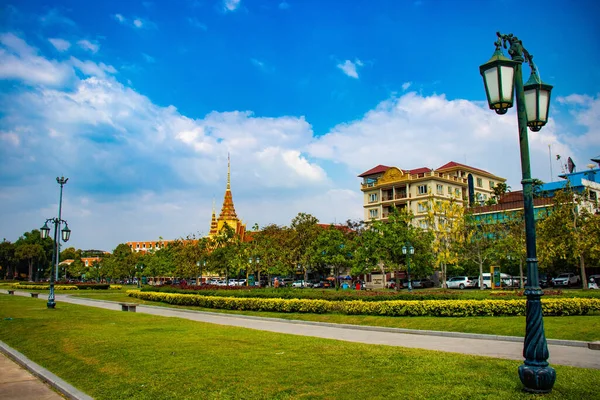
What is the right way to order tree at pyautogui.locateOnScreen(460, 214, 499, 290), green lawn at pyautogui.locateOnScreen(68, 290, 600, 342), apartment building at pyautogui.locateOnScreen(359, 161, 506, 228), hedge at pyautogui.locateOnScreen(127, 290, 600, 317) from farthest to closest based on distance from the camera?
apartment building at pyautogui.locateOnScreen(359, 161, 506, 228) → tree at pyautogui.locateOnScreen(460, 214, 499, 290) → hedge at pyautogui.locateOnScreen(127, 290, 600, 317) → green lawn at pyautogui.locateOnScreen(68, 290, 600, 342)

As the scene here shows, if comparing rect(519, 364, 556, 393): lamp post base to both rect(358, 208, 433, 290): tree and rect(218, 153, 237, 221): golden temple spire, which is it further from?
rect(218, 153, 237, 221): golden temple spire

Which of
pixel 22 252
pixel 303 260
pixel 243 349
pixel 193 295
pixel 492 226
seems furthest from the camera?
pixel 22 252

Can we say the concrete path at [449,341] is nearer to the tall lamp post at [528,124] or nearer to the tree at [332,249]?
the tall lamp post at [528,124]

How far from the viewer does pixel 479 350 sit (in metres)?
11.8

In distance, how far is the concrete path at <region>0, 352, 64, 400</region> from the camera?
27.1 feet

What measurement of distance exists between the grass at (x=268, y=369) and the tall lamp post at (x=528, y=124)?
1.21ft

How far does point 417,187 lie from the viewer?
66.4m

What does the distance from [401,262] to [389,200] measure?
102ft

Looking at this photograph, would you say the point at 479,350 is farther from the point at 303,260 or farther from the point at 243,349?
the point at 303,260

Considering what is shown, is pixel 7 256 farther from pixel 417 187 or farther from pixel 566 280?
pixel 566 280

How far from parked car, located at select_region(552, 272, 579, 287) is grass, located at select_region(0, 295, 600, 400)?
40.1m

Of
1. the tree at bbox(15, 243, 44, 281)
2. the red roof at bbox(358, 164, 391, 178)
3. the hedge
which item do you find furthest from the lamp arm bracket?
the tree at bbox(15, 243, 44, 281)

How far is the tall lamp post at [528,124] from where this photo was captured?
632 centimetres

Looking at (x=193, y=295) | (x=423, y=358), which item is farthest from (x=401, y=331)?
(x=193, y=295)
